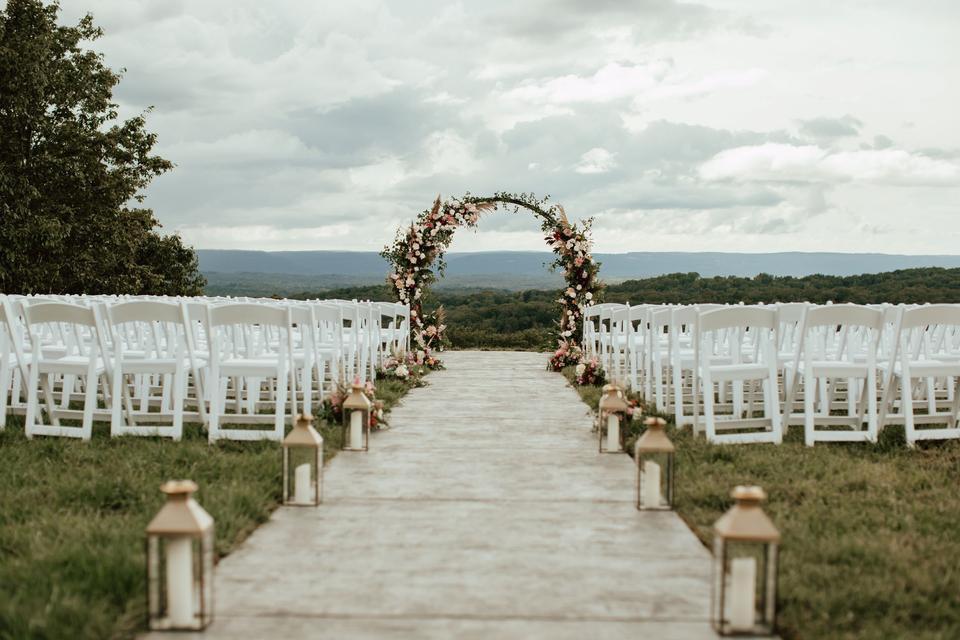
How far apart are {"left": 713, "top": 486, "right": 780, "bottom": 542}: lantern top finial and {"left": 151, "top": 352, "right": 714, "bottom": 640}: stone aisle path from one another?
38 centimetres

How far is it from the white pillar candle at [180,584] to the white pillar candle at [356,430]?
3.39 metres

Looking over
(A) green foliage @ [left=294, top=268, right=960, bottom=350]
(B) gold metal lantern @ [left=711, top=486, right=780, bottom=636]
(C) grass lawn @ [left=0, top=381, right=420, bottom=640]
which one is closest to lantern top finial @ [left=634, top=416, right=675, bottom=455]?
(B) gold metal lantern @ [left=711, top=486, right=780, bottom=636]

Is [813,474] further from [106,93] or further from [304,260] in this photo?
[304,260]

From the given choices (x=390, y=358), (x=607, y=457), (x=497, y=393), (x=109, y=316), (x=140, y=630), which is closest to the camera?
(x=140, y=630)

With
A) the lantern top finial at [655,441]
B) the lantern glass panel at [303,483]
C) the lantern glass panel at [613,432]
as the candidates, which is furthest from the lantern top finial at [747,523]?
the lantern glass panel at [613,432]

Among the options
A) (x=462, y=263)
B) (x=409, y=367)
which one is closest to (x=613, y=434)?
(x=409, y=367)

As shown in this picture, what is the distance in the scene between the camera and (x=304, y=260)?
147m

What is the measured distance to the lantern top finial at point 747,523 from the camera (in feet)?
9.89

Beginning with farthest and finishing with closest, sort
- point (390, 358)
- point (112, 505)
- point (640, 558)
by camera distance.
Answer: point (390, 358)
point (112, 505)
point (640, 558)

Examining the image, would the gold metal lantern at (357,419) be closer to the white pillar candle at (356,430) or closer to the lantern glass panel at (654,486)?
the white pillar candle at (356,430)

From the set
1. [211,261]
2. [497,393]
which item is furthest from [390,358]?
[211,261]

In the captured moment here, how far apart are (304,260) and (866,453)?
144m

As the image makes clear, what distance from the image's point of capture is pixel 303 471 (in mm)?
4805

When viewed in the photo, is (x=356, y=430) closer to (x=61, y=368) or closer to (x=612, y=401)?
(x=612, y=401)
